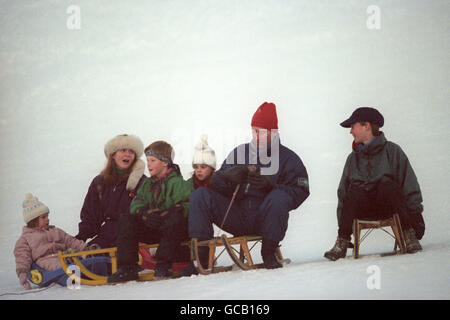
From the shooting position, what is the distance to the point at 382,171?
131 inches

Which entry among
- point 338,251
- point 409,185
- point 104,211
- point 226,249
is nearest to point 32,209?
point 104,211

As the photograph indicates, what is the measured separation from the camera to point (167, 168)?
3.39 m

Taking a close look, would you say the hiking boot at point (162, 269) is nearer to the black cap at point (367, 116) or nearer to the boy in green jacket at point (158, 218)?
the boy in green jacket at point (158, 218)

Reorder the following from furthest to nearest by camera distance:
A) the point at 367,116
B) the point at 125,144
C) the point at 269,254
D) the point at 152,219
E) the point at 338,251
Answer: the point at 125,144, the point at 367,116, the point at 338,251, the point at 152,219, the point at 269,254

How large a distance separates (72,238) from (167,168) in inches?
29.5

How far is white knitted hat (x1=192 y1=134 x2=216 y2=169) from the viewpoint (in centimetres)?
353

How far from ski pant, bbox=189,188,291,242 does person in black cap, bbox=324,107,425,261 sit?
1.38 feet

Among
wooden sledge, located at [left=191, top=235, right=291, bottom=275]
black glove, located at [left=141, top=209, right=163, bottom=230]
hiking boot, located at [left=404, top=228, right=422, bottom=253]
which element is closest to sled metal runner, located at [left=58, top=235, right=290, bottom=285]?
wooden sledge, located at [left=191, top=235, right=291, bottom=275]

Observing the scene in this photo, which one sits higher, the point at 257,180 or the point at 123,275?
the point at 257,180

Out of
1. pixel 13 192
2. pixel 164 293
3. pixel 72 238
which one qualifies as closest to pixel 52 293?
pixel 72 238

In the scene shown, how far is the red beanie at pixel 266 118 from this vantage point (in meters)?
3.40

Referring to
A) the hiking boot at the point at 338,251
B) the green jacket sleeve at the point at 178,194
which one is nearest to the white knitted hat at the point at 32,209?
A: the green jacket sleeve at the point at 178,194

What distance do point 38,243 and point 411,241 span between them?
6.90 ft

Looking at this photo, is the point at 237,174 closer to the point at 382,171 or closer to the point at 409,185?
the point at 382,171
